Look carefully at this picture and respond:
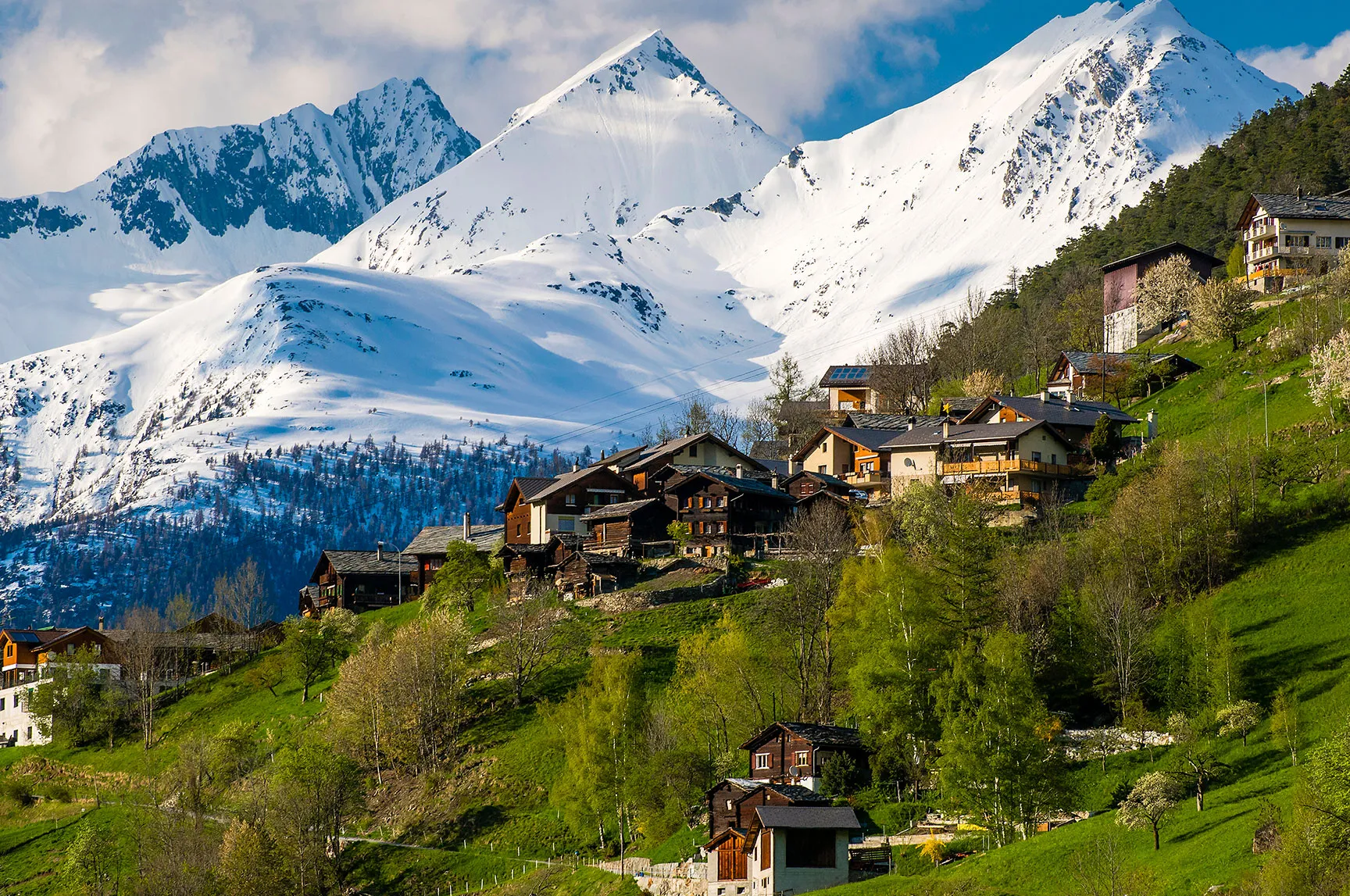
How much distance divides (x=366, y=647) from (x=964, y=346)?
248 ft

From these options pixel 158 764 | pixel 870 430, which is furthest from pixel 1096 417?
pixel 158 764

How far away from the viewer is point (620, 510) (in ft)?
352

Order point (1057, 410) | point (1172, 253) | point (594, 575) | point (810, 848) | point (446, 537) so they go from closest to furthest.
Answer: point (810, 848)
point (594, 575)
point (1057, 410)
point (446, 537)
point (1172, 253)

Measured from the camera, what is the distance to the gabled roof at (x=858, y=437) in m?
114

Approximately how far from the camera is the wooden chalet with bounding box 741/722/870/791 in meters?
65.8

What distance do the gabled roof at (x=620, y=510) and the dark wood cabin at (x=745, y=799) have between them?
43675 millimetres

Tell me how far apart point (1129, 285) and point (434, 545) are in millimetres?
66594

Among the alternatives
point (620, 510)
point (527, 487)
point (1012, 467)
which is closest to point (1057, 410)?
point (1012, 467)

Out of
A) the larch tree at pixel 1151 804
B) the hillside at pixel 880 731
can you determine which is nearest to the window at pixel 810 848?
the hillside at pixel 880 731

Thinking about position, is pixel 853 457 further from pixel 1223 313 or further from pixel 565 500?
pixel 1223 313

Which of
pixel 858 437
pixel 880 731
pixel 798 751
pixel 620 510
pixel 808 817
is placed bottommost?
pixel 808 817

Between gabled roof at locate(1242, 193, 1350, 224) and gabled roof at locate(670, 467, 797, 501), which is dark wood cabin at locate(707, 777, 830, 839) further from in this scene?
gabled roof at locate(1242, 193, 1350, 224)

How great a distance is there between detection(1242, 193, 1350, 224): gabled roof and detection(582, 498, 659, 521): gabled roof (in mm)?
56904

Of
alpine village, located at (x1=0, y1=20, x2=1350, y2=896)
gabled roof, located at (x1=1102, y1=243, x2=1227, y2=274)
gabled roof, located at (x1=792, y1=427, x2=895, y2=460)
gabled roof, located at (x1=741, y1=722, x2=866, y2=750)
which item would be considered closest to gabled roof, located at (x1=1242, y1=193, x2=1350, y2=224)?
alpine village, located at (x1=0, y1=20, x2=1350, y2=896)
